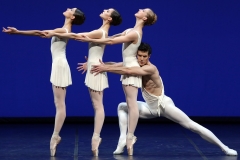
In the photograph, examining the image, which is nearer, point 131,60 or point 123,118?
point 131,60

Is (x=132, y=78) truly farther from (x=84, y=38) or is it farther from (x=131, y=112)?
(x=84, y=38)

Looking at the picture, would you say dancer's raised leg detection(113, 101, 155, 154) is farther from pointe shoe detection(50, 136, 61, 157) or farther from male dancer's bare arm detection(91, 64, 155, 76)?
pointe shoe detection(50, 136, 61, 157)

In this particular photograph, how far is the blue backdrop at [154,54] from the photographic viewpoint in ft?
28.3

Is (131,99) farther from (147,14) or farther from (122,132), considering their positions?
(147,14)

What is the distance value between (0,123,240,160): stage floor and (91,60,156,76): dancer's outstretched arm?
773 mm

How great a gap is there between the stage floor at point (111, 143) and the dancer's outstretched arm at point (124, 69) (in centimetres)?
77

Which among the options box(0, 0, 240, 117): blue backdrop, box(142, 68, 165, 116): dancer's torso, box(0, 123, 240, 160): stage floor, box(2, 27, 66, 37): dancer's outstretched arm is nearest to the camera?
box(2, 27, 66, 37): dancer's outstretched arm

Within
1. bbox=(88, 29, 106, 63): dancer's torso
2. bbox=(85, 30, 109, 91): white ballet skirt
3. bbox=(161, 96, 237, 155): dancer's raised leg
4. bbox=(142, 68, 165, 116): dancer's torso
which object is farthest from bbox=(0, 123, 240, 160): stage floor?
bbox=(88, 29, 106, 63): dancer's torso

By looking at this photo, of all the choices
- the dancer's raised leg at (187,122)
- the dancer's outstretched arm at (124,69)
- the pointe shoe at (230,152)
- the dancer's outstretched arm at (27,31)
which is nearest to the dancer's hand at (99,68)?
the dancer's outstretched arm at (124,69)

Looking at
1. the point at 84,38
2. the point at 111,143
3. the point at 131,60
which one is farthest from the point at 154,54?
the point at 84,38

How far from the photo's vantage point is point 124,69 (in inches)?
240

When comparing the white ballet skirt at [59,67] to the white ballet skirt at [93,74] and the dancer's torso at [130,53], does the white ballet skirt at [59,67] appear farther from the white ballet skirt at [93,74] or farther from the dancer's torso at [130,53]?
the dancer's torso at [130,53]

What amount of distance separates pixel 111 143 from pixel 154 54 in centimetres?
199

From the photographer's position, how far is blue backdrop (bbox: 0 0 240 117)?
8633 mm
